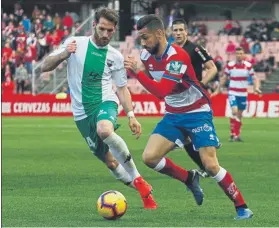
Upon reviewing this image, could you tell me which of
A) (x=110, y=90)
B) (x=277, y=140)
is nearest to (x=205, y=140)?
(x=110, y=90)

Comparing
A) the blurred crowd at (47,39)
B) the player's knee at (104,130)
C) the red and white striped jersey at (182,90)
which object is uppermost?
the red and white striped jersey at (182,90)

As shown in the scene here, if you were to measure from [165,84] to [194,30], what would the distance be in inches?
1406

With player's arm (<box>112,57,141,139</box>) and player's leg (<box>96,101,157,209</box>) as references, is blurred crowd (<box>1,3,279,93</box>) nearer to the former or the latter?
player's arm (<box>112,57,141,139</box>)

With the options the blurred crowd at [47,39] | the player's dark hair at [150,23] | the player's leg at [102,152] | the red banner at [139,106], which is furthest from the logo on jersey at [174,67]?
the blurred crowd at [47,39]

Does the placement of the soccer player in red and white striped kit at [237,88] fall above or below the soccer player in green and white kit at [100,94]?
below

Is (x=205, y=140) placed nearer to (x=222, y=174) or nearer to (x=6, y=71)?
(x=222, y=174)

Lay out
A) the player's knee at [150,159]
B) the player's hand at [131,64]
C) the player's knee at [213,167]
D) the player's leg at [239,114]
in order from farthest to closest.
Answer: the player's leg at [239,114]
the player's knee at [150,159]
the player's knee at [213,167]
the player's hand at [131,64]

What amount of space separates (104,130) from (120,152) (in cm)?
36

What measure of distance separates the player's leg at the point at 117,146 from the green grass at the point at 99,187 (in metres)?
0.20

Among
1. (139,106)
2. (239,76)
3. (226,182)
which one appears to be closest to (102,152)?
(226,182)

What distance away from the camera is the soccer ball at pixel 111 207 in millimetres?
10500

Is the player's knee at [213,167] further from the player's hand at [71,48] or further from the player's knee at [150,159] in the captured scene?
the player's hand at [71,48]

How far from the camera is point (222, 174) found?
35.3 feet

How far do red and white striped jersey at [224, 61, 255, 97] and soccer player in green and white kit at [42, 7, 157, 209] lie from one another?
43.6 ft
